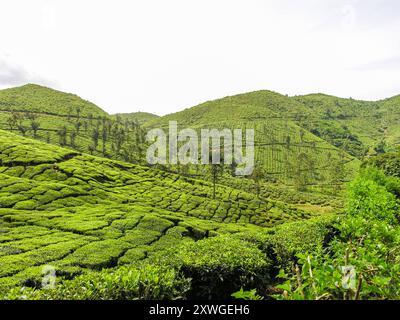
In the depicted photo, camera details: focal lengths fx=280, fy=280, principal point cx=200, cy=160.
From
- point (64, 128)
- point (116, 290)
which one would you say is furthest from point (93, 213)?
point (64, 128)

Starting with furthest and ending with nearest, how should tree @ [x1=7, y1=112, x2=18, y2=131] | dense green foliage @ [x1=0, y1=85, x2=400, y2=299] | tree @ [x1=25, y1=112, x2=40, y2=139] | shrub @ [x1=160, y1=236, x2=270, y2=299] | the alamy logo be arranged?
the alamy logo < tree @ [x1=25, y1=112, x2=40, y2=139] < tree @ [x1=7, y1=112, x2=18, y2=131] < shrub @ [x1=160, y1=236, x2=270, y2=299] < dense green foliage @ [x1=0, y1=85, x2=400, y2=299]

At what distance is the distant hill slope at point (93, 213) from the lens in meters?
21.9

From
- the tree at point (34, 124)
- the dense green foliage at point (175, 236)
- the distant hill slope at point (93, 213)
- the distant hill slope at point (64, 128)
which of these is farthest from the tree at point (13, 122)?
the dense green foliage at point (175, 236)

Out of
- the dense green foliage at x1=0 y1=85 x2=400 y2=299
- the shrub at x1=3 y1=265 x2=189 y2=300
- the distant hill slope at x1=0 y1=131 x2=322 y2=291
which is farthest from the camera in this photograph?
the distant hill slope at x1=0 y1=131 x2=322 y2=291

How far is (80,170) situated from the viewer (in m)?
59.7

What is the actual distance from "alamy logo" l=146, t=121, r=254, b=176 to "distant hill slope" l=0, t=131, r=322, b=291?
5396cm

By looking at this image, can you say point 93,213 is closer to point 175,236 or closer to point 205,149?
point 175,236

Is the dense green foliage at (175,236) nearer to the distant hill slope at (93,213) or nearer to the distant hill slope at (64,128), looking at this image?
the distant hill slope at (93,213)

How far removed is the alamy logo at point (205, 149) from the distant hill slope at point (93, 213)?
53959 millimetres

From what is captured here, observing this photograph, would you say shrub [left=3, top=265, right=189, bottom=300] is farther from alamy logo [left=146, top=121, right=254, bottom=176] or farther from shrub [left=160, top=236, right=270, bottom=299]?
alamy logo [left=146, top=121, right=254, bottom=176]

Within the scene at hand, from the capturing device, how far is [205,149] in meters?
168

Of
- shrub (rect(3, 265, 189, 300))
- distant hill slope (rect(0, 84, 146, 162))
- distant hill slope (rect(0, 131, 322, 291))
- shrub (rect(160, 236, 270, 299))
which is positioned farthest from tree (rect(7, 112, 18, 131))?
shrub (rect(3, 265, 189, 300))

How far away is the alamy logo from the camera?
455 feet
